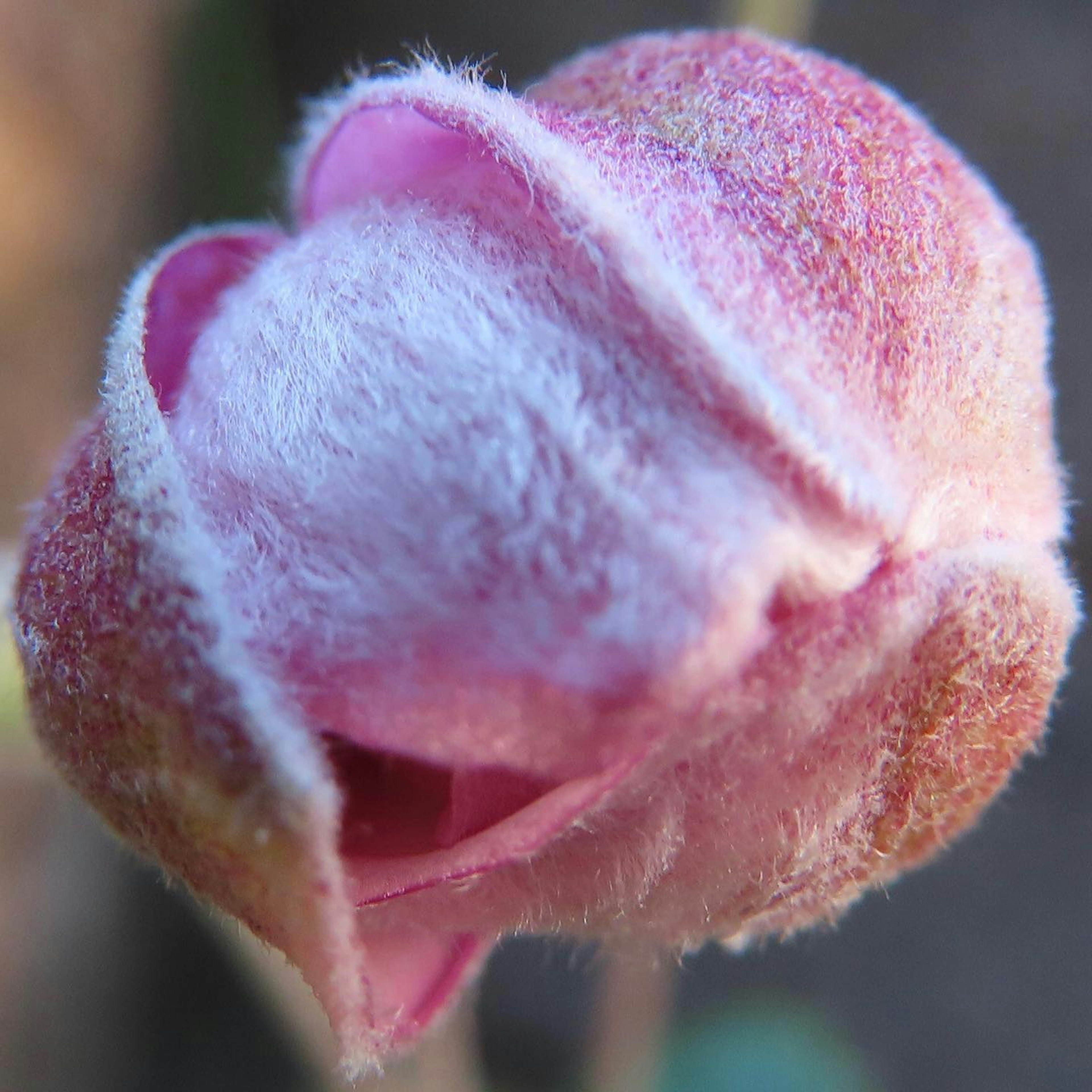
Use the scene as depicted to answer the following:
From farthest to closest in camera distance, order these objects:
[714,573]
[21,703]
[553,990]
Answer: [553,990] → [21,703] → [714,573]

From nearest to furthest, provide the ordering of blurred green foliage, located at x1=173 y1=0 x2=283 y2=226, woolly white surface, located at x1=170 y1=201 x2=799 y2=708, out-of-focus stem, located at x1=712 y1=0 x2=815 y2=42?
woolly white surface, located at x1=170 y1=201 x2=799 y2=708
out-of-focus stem, located at x1=712 y1=0 x2=815 y2=42
blurred green foliage, located at x1=173 y1=0 x2=283 y2=226

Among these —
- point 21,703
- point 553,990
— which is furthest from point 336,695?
point 553,990

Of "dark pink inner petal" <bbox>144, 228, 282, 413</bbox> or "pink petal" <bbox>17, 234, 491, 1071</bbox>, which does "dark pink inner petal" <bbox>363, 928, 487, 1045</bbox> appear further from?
"dark pink inner petal" <bbox>144, 228, 282, 413</bbox>

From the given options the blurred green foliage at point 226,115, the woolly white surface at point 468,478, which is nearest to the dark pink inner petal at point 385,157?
the woolly white surface at point 468,478

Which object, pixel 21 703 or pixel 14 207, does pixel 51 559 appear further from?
pixel 14 207

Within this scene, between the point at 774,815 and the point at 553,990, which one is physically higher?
the point at 774,815

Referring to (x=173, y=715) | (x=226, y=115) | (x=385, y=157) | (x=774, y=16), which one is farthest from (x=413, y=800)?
(x=226, y=115)

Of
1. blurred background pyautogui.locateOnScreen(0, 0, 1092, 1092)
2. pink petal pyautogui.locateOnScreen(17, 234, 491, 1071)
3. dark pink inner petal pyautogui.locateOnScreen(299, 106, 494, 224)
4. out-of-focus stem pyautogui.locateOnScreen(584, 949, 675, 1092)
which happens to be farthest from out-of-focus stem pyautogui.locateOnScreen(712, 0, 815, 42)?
out-of-focus stem pyautogui.locateOnScreen(584, 949, 675, 1092)
